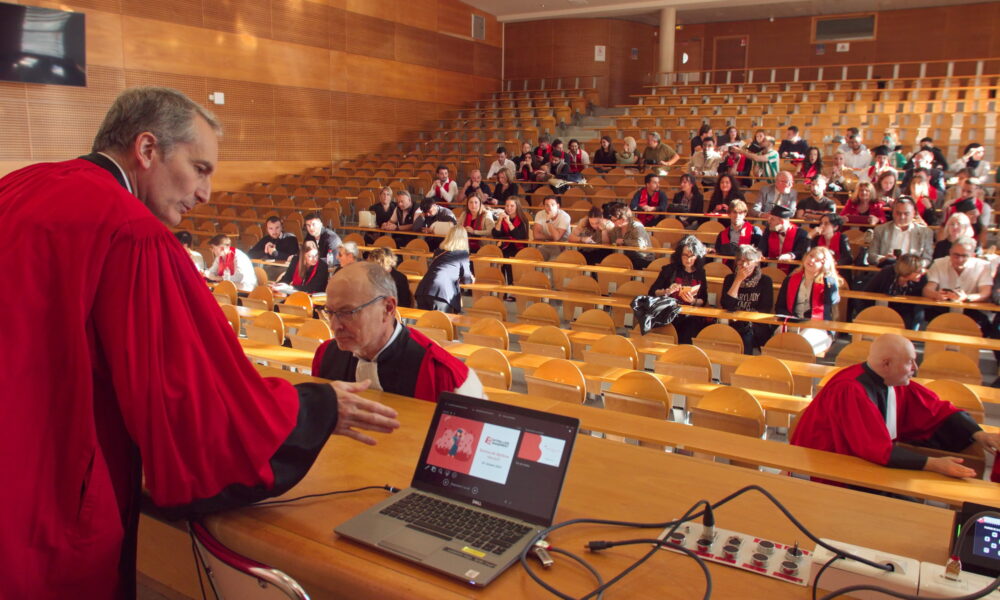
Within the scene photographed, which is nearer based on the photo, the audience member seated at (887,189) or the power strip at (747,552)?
the power strip at (747,552)

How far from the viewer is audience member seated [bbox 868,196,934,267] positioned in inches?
276

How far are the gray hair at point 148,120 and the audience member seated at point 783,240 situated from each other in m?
6.86

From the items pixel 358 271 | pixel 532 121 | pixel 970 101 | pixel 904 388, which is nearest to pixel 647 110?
pixel 532 121

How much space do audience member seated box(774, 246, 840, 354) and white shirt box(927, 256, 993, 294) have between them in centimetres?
102

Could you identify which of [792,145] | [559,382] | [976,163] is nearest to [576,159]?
[792,145]

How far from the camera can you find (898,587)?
1079 millimetres

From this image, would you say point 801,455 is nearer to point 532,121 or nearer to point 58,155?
point 58,155

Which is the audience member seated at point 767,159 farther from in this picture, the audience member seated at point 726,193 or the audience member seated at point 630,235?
the audience member seated at point 630,235

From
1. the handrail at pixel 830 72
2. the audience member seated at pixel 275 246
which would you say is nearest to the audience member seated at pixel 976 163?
the handrail at pixel 830 72

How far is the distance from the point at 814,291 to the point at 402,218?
18.8ft

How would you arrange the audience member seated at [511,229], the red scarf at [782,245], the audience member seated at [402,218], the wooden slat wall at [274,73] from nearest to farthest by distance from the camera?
the red scarf at [782,245] → the audience member seated at [511,229] → the audience member seated at [402,218] → the wooden slat wall at [274,73]

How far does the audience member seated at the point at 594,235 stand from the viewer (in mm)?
8281

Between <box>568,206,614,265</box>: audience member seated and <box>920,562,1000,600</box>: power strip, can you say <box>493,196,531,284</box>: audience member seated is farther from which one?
<box>920,562,1000,600</box>: power strip

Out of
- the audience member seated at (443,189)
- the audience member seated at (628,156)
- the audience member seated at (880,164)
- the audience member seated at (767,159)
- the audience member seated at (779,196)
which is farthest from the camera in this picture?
the audience member seated at (628,156)
